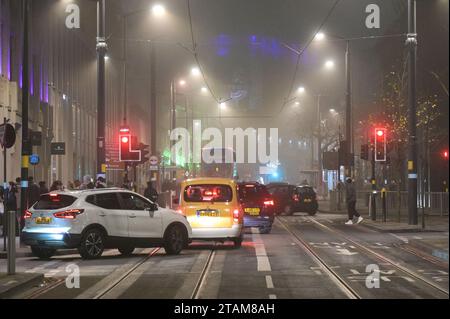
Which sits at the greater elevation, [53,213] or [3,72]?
[3,72]

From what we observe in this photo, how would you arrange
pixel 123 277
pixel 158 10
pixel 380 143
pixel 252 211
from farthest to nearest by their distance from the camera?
pixel 158 10 → pixel 380 143 → pixel 252 211 → pixel 123 277

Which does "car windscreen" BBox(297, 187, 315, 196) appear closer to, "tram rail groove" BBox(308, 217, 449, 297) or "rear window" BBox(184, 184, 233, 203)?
"tram rail groove" BBox(308, 217, 449, 297)

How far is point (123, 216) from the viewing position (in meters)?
18.2

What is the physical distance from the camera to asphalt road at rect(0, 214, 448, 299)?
40.1 feet

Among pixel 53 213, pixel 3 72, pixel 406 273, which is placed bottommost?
pixel 406 273

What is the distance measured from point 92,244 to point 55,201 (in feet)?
4.24

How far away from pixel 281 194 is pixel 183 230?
21.5m

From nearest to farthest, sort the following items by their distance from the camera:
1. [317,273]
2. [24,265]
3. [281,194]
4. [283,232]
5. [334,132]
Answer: [317,273], [24,265], [283,232], [281,194], [334,132]

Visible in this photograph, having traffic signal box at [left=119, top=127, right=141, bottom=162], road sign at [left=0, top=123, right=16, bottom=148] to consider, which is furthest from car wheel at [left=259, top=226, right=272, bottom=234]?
road sign at [left=0, top=123, right=16, bottom=148]

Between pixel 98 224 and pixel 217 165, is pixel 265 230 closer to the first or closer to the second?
pixel 98 224

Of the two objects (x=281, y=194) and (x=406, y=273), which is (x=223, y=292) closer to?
(x=406, y=273)

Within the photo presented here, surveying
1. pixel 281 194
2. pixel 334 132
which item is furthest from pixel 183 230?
pixel 334 132

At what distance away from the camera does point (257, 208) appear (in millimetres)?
25734

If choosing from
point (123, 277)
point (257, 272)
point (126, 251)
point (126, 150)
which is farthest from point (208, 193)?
point (126, 150)
